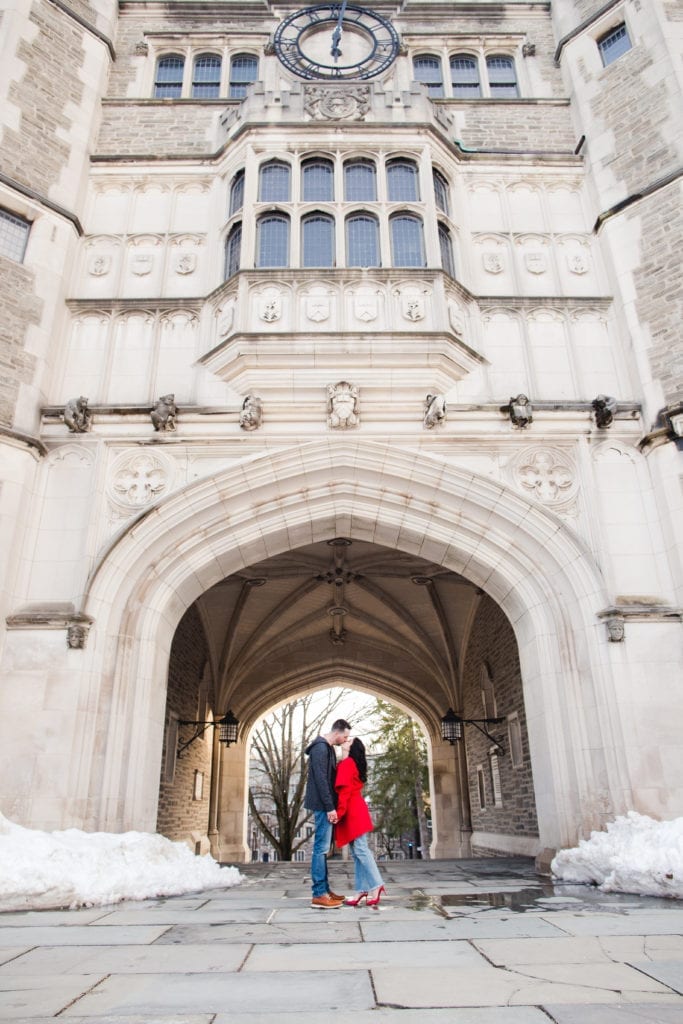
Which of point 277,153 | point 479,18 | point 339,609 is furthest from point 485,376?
point 479,18

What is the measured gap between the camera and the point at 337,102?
12109 millimetres

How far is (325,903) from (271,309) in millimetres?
7338

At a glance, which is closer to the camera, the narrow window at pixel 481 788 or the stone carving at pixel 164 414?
the stone carving at pixel 164 414

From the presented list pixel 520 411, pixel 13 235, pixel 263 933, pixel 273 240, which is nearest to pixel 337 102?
pixel 273 240

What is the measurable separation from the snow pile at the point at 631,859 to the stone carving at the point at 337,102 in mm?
10918

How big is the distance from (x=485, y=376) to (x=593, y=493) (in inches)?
87.5

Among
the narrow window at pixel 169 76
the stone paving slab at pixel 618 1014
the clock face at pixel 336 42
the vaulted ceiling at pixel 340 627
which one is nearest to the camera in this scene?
the stone paving slab at pixel 618 1014

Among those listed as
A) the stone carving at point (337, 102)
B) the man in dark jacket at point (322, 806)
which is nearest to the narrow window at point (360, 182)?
the stone carving at point (337, 102)

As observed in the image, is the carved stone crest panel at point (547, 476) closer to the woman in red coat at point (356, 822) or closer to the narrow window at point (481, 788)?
the woman in red coat at point (356, 822)

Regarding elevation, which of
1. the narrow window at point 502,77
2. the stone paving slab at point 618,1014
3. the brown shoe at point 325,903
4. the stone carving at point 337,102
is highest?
the narrow window at point 502,77

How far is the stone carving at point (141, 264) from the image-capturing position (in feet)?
35.9

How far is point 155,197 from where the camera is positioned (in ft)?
38.8

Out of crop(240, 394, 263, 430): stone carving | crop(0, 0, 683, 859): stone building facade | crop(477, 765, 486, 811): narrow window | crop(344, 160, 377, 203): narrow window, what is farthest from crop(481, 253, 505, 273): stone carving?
crop(477, 765, 486, 811): narrow window

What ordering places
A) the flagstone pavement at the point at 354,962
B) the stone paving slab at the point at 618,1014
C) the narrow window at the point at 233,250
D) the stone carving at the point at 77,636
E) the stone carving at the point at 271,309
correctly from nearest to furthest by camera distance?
the stone paving slab at the point at 618,1014 < the flagstone pavement at the point at 354,962 < the stone carving at the point at 77,636 < the stone carving at the point at 271,309 < the narrow window at the point at 233,250
